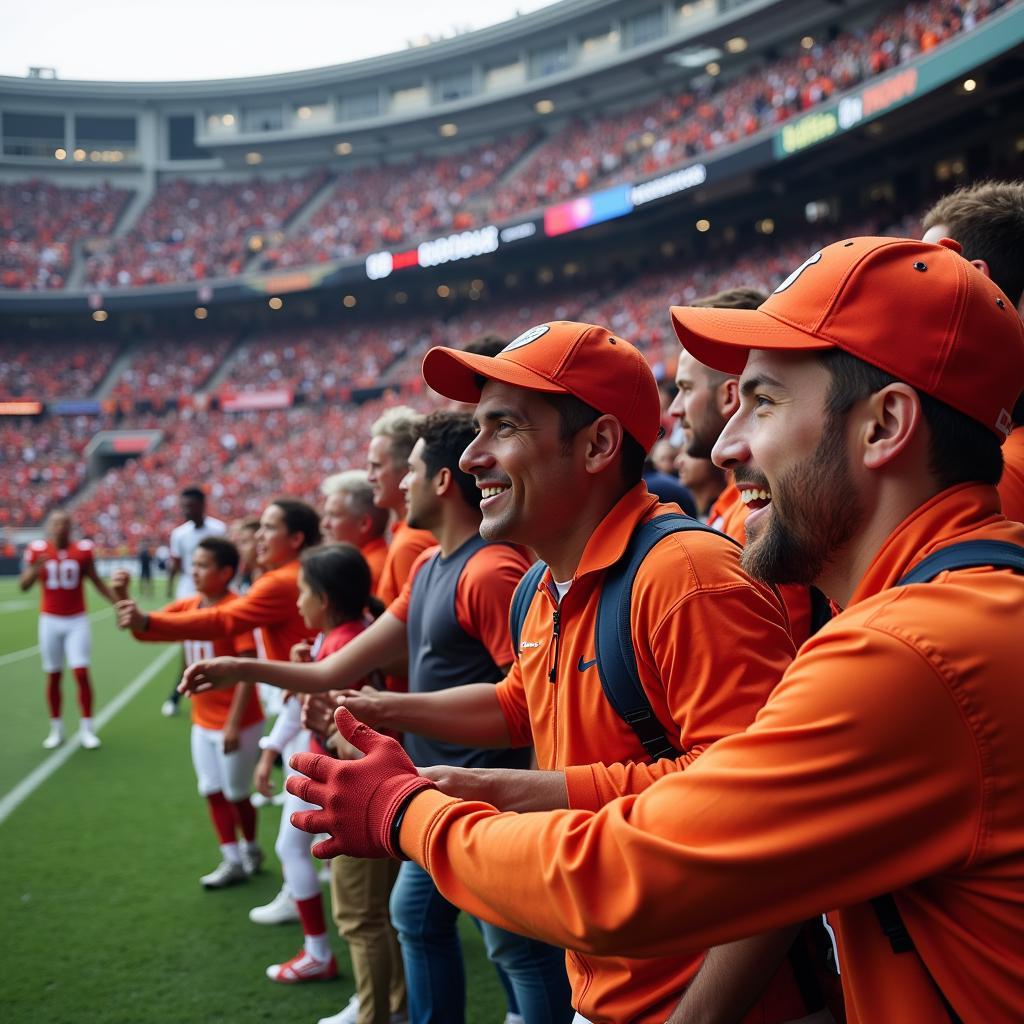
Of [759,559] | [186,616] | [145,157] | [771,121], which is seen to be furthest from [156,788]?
[145,157]

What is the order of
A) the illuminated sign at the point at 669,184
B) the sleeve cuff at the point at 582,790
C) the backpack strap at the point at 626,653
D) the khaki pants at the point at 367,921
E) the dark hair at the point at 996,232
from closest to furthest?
the sleeve cuff at the point at 582,790 → the backpack strap at the point at 626,653 → the dark hair at the point at 996,232 → the khaki pants at the point at 367,921 → the illuminated sign at the point at 669,184

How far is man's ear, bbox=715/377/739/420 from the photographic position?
3277 mm

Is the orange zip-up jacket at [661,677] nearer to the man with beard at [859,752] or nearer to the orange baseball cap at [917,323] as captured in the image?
the man with beard at [859,752]

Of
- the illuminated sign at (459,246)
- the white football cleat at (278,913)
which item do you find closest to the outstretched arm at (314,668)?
the white football cleat at (278,913)

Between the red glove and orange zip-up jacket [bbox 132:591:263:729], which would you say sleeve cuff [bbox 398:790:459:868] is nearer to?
the red glove

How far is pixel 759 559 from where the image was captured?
1512mm

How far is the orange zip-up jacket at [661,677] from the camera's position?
1824 mm

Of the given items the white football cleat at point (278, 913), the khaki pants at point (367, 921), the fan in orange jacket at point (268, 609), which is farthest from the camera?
the white football cleat at point (278, 913)

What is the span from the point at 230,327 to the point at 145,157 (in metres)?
12.1

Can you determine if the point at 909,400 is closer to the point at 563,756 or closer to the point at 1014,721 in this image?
the point at 1014,721

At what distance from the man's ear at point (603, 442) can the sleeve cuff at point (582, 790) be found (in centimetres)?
87

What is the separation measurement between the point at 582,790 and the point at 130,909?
456 cm

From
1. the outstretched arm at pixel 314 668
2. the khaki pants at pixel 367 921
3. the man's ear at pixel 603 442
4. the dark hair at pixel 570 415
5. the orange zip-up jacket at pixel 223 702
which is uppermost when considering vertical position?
the dark hair at pixel 570 415

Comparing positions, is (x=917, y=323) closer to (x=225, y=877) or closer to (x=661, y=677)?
(x=661, y=677)
